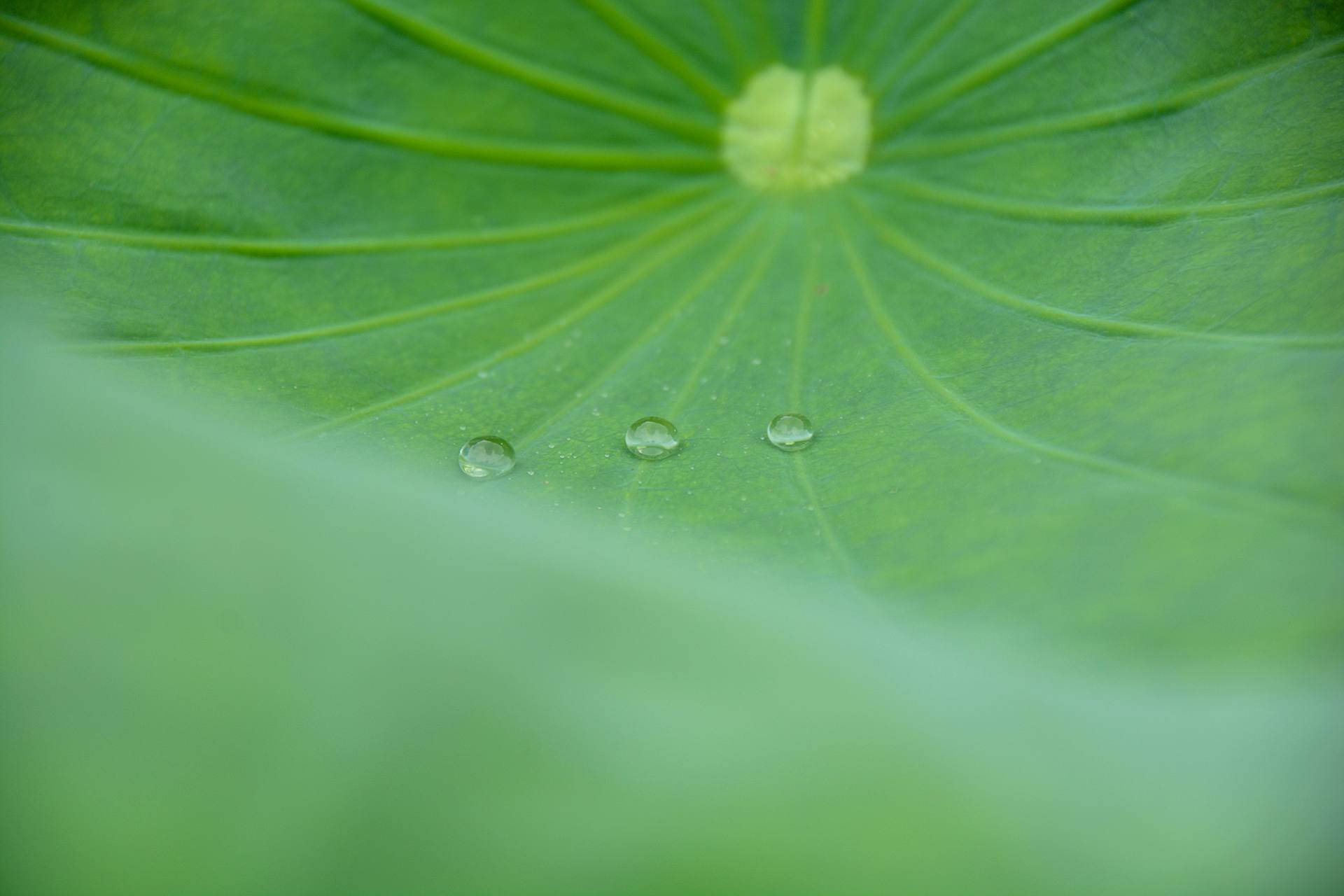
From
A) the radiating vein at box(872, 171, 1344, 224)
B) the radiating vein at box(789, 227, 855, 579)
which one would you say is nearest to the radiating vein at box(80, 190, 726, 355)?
the radiating vein at box(789, 227, 855, 579)

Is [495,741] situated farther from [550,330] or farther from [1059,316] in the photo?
[1059,316]

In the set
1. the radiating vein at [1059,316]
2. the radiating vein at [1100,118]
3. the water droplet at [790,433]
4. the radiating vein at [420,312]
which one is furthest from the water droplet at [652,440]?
the radiating vein at [1100,118]

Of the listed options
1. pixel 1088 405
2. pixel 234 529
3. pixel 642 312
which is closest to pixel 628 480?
pixel 642 312

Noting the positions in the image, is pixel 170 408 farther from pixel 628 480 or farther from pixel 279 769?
pixel 279 769

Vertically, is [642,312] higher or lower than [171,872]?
higher

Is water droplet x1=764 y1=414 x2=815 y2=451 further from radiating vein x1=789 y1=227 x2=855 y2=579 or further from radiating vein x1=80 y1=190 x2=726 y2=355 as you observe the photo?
radiating vein x1=80 y1=190 x2=726 y2=355

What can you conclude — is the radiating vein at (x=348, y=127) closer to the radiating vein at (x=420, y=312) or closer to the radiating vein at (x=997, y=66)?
the radiating vein at (x=420, y=312)

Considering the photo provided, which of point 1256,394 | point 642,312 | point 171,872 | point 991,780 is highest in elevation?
point 991,780

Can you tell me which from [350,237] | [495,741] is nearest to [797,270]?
[350,237]
